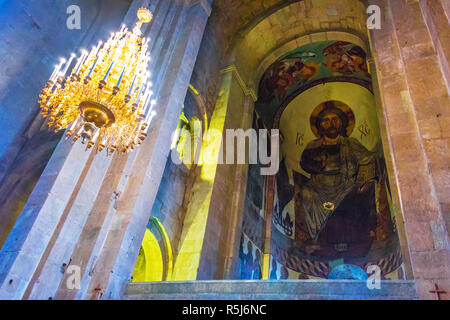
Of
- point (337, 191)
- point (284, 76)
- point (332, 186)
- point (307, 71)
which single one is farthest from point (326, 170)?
point (284, 76)

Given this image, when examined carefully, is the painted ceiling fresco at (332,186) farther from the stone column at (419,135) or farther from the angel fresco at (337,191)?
the stone column at (419,135)

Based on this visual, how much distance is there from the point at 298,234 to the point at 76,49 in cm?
945

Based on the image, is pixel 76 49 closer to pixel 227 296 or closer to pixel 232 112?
pixel 232 112

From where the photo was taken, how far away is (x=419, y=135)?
4543 mm

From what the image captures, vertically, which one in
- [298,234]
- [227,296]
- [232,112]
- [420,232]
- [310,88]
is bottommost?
[227,296]

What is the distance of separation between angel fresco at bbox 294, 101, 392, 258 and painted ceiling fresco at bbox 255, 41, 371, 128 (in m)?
1.54

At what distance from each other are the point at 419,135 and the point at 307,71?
847cm

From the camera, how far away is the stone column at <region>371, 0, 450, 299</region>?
3.66 m

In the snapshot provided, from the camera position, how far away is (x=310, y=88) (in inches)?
520

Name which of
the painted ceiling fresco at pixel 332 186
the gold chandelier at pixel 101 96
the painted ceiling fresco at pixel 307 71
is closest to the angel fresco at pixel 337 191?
the painted ceiling fresco at pixel 332 186

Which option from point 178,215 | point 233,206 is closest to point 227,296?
point 178,215

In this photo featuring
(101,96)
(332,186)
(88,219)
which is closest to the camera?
(101,96)

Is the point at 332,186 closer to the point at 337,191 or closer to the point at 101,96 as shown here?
the point at 337,191

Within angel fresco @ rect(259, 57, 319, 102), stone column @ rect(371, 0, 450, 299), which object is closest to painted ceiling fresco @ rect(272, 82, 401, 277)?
angel fresco @ rect(259, 57, 319, 102)
